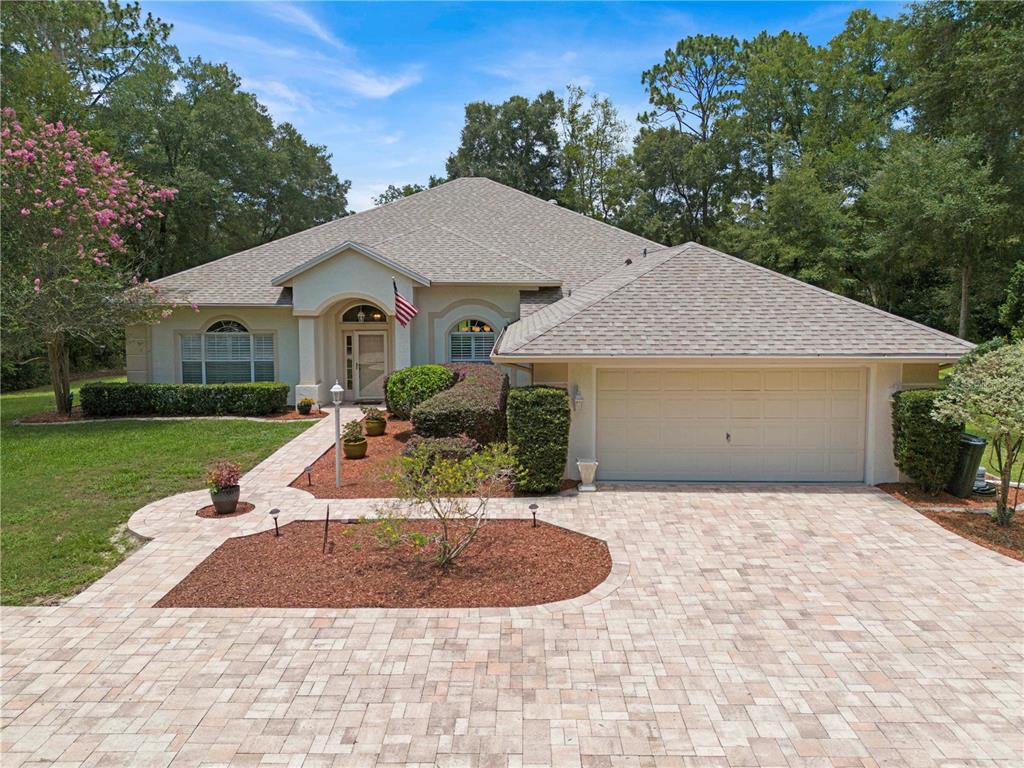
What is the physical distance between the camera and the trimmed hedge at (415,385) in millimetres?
15594

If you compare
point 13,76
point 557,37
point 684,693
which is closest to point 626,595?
point 684,693

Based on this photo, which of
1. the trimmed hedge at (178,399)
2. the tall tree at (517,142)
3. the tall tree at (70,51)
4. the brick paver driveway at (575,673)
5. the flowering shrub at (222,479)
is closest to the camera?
the brick paver driveway at (575,673)

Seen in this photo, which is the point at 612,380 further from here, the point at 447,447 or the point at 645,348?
the point at 447,447

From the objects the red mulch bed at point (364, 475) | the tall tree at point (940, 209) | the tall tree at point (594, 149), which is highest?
the tall tree at point (594, 149)

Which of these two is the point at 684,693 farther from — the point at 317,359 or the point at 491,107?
the point at 491,107

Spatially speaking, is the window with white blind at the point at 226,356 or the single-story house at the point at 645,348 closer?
the single-story house at the point at 645,348

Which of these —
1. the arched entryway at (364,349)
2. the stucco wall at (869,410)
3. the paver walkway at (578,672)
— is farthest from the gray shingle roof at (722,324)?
the arched entryway at (364,349)

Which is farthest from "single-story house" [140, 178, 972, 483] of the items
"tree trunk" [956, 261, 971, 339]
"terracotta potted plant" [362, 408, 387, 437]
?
"tree trunk" [956, 261, 971, 339]

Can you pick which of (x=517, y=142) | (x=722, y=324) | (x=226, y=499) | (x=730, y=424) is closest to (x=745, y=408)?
(x=730, y=424)

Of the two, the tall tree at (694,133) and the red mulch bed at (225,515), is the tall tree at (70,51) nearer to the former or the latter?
the red mulch bed at (225,515)

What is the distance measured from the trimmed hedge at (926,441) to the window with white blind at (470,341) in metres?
11.8

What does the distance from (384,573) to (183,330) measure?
15574 mm

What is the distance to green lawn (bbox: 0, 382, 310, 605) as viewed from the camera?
7.70m

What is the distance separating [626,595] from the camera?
6914 mm
